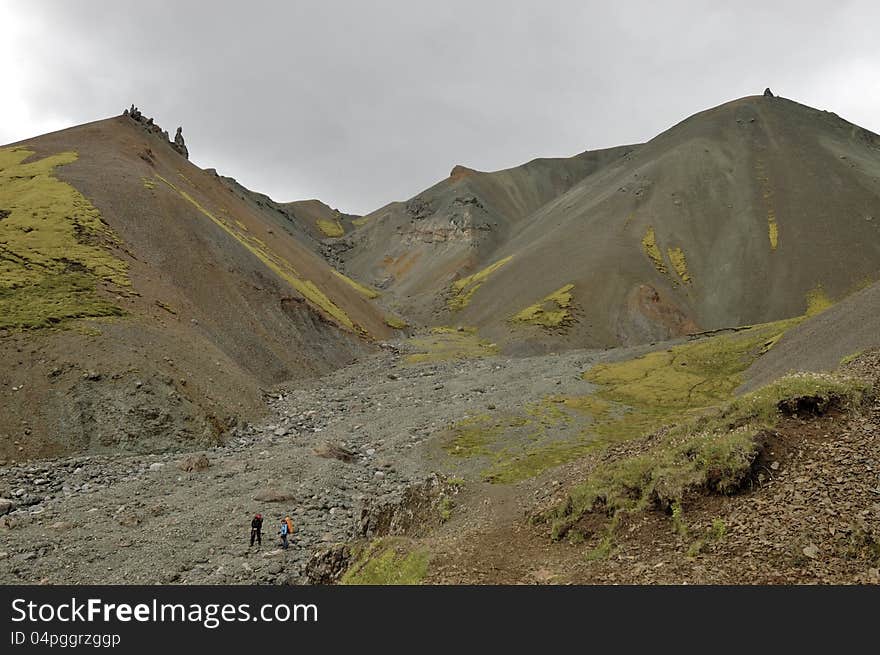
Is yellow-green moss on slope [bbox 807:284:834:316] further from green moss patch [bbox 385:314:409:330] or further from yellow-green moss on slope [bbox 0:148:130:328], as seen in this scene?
yellow-green moss on slope [bbox 0:148:130:328]

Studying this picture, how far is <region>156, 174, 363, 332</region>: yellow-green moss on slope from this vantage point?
73.8 m

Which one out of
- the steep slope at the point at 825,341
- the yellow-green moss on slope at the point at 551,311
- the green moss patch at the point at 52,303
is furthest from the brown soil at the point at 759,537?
the yellow-green moss on slope at the point at 551,311

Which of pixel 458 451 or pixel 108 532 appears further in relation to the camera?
pixel 458 451

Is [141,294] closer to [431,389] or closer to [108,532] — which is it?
[431,389]

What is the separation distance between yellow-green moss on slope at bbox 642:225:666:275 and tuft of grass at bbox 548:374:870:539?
3373 inches

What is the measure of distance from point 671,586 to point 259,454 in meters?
27.0

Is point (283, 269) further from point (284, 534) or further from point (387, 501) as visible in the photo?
point (284, 534)

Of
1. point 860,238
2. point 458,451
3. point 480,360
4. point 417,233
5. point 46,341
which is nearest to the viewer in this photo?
point 458,451

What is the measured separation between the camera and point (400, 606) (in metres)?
10.0

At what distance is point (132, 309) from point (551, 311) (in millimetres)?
60466

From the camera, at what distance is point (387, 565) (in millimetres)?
15086

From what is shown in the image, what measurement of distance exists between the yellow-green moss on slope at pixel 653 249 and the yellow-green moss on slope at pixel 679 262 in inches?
80.8

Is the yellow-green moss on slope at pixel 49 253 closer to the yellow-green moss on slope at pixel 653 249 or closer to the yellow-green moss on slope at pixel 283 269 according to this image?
the yellow-green moss on slope at pixel 283 269

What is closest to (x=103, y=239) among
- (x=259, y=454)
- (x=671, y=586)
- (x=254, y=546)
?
(x=259, y=454)
